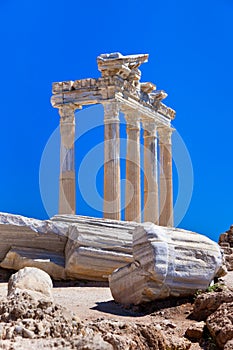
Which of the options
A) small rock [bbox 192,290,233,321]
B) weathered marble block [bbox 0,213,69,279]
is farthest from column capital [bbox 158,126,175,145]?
small rock [bbox 192,290,233,321]

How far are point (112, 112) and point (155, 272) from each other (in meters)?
22.8

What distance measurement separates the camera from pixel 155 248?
400 inches

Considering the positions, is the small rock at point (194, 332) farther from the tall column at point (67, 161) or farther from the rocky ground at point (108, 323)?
the tall column at point (67, 161)

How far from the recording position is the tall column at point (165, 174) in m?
37.9

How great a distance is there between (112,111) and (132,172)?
13.4 feet

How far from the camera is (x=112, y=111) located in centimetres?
3203

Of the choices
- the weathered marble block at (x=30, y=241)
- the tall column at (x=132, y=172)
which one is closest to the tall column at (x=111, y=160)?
the tall column at (x=132, y=172)

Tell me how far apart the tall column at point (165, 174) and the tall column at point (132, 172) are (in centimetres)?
428

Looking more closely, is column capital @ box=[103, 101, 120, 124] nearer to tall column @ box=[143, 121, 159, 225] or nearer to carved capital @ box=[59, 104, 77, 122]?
carved capital @ box=[59, 104, 77, 122]

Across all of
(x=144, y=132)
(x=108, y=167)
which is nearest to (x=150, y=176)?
(x=144, y=132)

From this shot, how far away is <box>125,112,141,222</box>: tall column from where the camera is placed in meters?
33.6

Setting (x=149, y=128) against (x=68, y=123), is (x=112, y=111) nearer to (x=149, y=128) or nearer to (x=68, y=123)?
(x=68, y=123)

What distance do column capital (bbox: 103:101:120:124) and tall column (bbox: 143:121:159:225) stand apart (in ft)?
16.2

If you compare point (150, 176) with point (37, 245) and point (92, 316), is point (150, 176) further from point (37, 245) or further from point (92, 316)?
point (92, 316)
